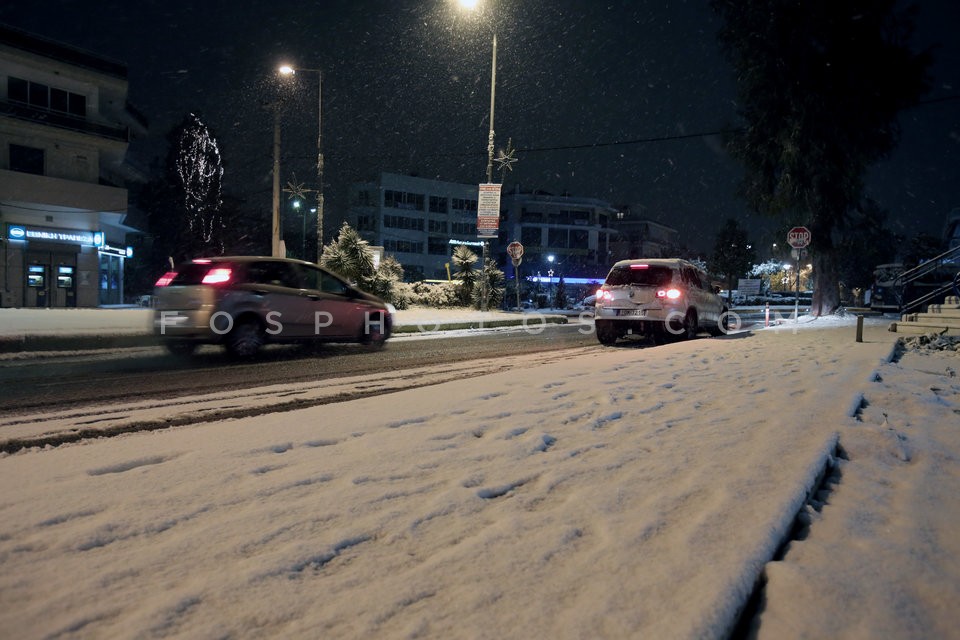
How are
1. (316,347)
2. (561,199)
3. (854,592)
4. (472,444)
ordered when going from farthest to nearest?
(561,199), (316,347), (472,444), (854,592)

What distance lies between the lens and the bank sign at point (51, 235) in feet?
89.2

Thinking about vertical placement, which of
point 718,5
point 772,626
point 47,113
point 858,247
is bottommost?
point 772,626

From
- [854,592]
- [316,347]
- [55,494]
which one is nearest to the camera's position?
[854,592]

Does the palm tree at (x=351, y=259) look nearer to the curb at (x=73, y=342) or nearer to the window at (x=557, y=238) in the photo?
the curb at (x=73, y=342)

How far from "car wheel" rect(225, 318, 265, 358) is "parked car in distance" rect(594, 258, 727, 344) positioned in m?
7.00

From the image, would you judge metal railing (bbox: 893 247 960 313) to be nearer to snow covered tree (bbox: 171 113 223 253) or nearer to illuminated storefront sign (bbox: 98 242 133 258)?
illuminated storefront sign (bbox: 98 242 133 258)

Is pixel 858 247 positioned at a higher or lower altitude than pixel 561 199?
lower

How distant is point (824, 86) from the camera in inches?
911

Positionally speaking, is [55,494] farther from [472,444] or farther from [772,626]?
[772,626]

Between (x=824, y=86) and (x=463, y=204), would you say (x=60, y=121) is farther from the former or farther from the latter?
(x=463, y=204)

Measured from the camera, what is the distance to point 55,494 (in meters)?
3.02

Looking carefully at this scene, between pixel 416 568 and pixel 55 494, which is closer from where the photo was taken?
pixel 416 568

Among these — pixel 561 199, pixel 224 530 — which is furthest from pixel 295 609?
pixel 561 199

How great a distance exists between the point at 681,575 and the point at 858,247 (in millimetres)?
27733
